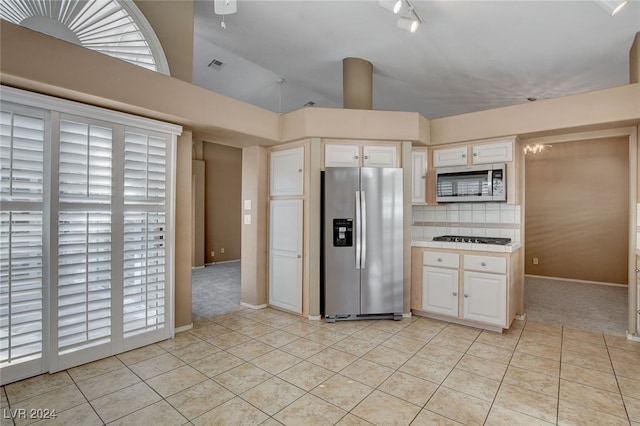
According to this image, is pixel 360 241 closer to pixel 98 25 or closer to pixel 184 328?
pixel 184 328

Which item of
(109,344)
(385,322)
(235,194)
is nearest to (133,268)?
(109,344)

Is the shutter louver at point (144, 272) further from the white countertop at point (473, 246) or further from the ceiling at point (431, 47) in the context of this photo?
the white countertop at point (473, 246)

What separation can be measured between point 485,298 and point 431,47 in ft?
9.45

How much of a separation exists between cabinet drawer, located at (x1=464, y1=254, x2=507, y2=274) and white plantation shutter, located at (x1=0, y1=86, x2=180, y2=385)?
312 cm

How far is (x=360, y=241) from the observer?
3.67 metres

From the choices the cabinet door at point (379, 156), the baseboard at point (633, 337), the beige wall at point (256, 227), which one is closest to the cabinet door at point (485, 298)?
the baseboard at point (633, 337)

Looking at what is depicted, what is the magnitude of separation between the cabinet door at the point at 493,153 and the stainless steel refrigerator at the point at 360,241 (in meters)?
0.98

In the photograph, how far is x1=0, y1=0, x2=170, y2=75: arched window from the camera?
2.45 m

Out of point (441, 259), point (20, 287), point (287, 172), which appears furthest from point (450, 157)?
point (20, 287)

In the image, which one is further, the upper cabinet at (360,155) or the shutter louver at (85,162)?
the upper cabinet at (360,155)

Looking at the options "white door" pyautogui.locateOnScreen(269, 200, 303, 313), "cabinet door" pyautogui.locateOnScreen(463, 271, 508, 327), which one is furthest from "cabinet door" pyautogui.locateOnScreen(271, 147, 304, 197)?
"cabinet door" pyautogui.locateOnScreen(463, 271, 508, 327)

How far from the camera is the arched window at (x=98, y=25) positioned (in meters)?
2.45

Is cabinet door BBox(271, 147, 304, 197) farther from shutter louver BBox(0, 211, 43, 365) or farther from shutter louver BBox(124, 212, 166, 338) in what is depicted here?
shutter louver BBox(0, 211, 43, 365)

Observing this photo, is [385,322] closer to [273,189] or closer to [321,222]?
[321,222]
